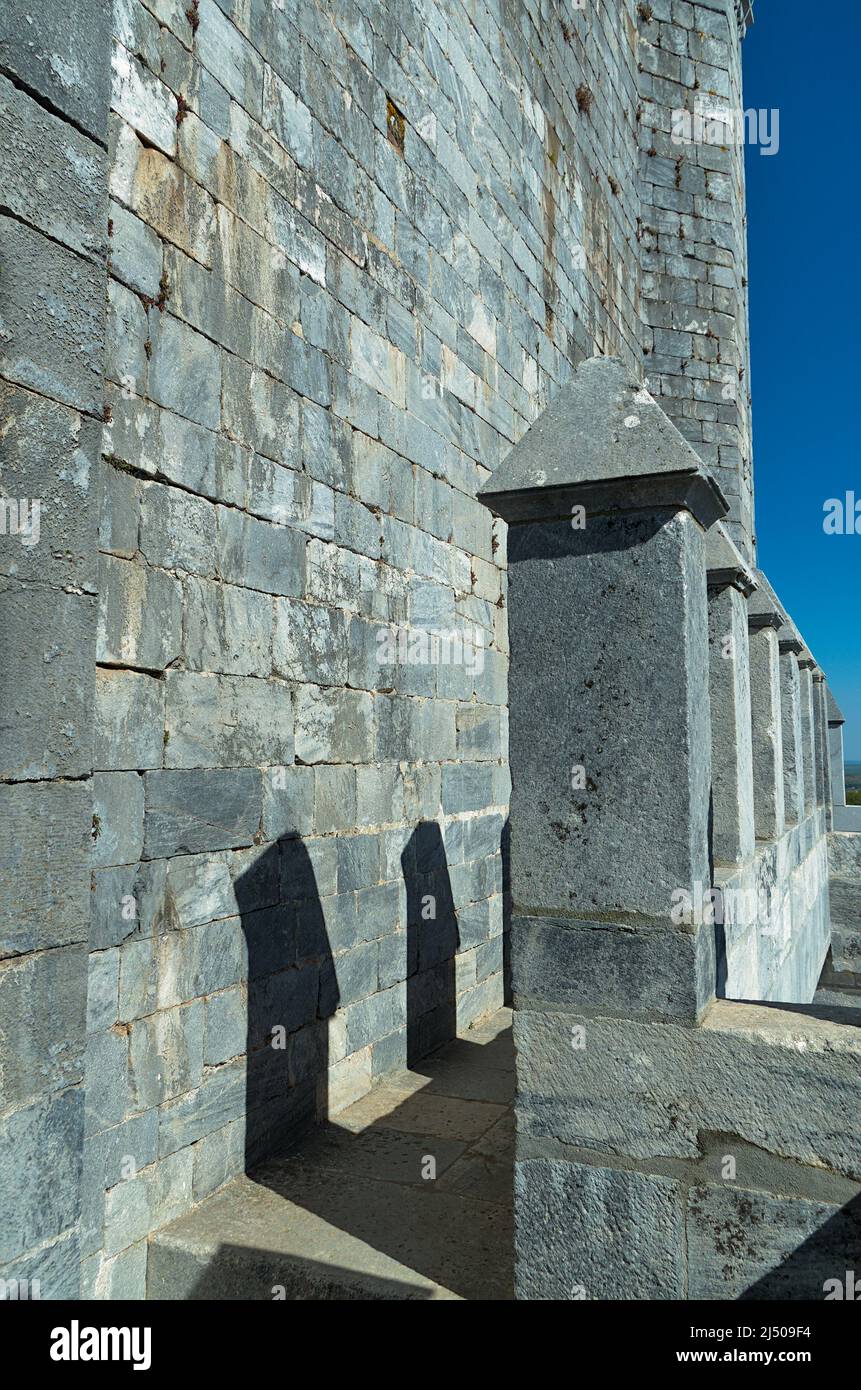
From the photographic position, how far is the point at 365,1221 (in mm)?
3064

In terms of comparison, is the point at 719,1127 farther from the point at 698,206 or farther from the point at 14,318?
the point at 698,206

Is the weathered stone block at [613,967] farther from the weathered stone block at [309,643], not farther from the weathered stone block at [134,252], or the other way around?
the weathered stone block at [134,252]

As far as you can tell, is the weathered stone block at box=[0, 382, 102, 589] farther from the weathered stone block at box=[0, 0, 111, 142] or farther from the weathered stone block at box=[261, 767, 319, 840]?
the weathered stone block at box=[261, 767, 319, 840]

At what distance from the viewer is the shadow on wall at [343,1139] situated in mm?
2781

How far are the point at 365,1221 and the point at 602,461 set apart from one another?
2326 mm

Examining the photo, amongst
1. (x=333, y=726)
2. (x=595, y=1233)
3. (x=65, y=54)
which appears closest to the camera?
(x=65, y=54)

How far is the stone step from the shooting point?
2730 mm

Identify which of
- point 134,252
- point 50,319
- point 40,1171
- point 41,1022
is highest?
point 134,252

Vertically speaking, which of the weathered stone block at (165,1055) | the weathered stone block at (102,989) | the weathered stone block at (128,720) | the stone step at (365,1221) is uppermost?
the weathered stone block at (128,720)

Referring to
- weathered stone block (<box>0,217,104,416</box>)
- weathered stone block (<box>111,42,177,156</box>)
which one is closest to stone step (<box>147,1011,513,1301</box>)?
weathered stone block (<box>0,217,104,416</box>)

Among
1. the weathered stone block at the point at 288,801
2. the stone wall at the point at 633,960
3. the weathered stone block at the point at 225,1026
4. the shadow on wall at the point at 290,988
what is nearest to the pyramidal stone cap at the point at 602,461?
the stone wall at the point at 633,960

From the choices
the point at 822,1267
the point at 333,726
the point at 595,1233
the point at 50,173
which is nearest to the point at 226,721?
the point at 333,726

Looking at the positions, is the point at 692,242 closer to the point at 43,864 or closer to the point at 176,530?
the point at 176,530

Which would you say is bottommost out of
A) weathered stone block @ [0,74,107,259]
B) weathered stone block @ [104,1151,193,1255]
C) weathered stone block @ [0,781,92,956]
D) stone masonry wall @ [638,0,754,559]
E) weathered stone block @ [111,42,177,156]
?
weathered stone block @ [104,1151,193,1255]
